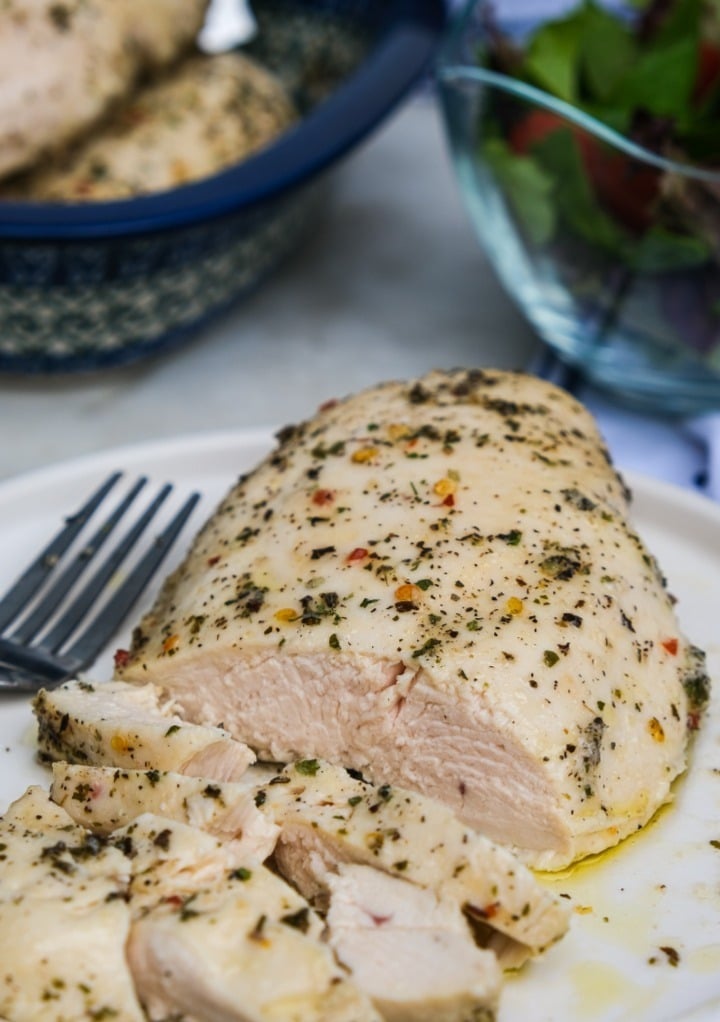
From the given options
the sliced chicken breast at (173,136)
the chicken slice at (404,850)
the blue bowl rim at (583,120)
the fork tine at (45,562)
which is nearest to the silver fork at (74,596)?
the fork tine at (45,562)

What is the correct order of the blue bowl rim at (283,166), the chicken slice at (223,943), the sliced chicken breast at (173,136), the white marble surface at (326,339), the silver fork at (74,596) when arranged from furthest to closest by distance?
1. the white marble surface at (326,339)
2. the sliced chicken breast at (173,136)
3. the blue bowl rim at (283,166)
4. the silver fork at (74,596)
5. the chicken slice at (223,943)

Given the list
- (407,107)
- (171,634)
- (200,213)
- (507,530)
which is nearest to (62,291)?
(200,213)

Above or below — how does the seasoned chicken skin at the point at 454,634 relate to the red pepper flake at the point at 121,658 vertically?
above

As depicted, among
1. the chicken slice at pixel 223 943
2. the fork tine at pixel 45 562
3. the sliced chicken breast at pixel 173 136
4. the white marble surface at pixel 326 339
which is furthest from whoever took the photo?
the white marble surface at pixel 326 339

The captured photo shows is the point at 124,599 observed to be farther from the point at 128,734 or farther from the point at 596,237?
the point at 596,237

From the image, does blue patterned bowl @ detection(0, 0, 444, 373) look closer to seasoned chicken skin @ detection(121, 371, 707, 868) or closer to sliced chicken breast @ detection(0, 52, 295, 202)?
sliced chicken breast @ detection(0, 52, 295, 202)

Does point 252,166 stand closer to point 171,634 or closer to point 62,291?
point 62,291

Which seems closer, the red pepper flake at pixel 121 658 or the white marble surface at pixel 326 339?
the red pepper flake at pixel 121 658

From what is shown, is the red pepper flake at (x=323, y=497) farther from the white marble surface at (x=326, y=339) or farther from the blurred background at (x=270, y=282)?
the white marble surface at (x=326, y=339)
